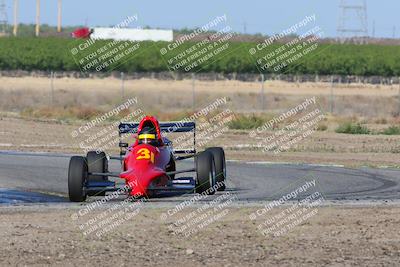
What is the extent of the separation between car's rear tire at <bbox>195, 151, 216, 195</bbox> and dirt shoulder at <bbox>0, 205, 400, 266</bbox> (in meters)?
3.42

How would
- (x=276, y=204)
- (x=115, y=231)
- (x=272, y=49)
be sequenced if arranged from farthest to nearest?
(x=272, y=49), (x=276, y=204), (x=115, y=231)

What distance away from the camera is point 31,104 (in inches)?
2456

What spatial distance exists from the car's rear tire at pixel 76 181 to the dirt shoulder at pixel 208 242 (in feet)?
8.24

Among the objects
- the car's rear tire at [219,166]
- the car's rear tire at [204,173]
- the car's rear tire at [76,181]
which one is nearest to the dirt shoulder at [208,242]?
the car's rear tire at [76,181]

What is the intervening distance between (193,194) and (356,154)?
1370cm

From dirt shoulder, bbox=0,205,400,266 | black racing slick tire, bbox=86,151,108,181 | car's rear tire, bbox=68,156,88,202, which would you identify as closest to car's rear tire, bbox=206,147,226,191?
black racing slick tire, bbox=86,151,108,181

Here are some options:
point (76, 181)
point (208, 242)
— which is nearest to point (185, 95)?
point (76, 181)

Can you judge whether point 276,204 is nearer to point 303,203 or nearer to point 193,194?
point 303,203

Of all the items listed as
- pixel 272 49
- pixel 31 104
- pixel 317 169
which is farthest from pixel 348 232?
pixel 272 49

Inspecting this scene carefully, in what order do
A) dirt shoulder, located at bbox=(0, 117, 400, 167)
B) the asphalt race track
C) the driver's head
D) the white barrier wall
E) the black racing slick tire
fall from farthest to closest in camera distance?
the white barrier wall, dirt shoulder, located at bbox=(0, 117, 400, 167), the asphalt race track, the black racing slick tire, the driver's head

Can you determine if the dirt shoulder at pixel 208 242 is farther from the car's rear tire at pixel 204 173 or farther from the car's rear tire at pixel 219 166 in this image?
the car's rear tire at pixel 219 166

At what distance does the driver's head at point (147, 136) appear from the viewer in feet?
69.0

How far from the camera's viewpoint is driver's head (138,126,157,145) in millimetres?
21031

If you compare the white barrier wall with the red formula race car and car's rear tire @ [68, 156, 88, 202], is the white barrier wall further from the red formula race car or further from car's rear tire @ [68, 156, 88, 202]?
car's rear tire @ [68, 156, 88, 202]
